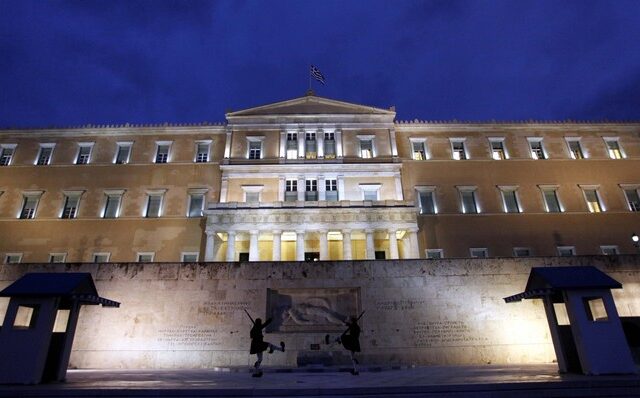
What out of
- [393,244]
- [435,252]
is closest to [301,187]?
[393,244]

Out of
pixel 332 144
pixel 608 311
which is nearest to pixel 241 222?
pixel 332 144

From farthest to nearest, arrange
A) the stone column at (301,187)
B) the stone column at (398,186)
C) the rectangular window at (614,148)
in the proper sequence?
1. the rectangular window at (614,148)
2. the stone column at (398,186)
3. the stone column at (301,187)

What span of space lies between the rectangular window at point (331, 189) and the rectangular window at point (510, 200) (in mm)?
14278

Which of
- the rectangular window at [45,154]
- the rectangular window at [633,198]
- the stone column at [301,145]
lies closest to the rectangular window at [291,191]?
the stone column at [301,145]

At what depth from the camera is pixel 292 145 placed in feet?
116

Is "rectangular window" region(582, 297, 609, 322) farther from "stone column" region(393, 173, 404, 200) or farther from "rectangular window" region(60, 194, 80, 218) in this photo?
"rectangular window" region(60, 194, 80, 218)

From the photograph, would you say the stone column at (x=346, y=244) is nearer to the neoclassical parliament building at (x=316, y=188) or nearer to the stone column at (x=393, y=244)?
the neoclassical parliament building at (x=316, y=188)

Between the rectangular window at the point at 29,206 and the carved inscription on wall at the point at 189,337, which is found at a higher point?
the rectangular window at the point at 29,206

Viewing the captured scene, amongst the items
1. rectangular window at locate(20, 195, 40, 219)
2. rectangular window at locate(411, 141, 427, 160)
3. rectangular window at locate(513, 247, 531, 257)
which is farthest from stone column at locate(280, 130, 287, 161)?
rectangular window at locate(20, 195, 40, 219)

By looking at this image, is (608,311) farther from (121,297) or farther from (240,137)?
(240,137)

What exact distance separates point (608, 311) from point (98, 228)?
3360 centimetres

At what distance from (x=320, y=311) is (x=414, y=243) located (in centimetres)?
1635

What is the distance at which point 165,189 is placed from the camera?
111 feet

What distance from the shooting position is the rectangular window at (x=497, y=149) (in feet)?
117
